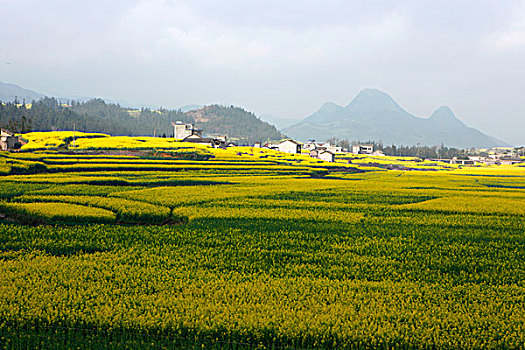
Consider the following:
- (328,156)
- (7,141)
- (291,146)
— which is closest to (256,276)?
(7,141)

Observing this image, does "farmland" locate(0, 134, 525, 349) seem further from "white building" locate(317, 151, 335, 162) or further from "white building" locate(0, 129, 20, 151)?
"white building" locate(317, 151, 335, 162)

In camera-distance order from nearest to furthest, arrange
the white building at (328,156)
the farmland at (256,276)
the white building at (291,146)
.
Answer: the farmland at (256,276)
the white building at (328,156)
the white building at (291,146)

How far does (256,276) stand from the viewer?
44.4ft

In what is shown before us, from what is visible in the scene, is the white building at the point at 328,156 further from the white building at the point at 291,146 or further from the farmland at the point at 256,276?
the farmland at the point at 256,276

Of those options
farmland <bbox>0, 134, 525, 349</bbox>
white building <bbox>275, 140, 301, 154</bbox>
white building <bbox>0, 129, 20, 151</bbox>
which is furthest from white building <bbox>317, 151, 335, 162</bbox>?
farmland <bbox>0, 134, 525, 349</bbox>

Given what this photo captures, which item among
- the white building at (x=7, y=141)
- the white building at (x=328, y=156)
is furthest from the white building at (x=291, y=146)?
the white building at (x=7, y=141)

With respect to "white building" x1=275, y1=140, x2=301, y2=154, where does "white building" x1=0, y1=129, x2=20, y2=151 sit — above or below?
below

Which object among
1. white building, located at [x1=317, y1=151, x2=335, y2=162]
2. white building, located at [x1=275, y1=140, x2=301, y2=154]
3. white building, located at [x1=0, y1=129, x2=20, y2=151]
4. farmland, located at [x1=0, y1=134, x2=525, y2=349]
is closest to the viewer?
farmland, located at [x1=0, y1=134, x2=525, y2=349]

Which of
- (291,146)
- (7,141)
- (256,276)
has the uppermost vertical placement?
(291,146)

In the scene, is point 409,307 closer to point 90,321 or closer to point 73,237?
→ point 90,321

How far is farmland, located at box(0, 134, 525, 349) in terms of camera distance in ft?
31.8

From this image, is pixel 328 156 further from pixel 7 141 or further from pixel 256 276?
pixel 256 276

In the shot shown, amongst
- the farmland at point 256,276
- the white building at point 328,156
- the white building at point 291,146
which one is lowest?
the farmland at point 256,276

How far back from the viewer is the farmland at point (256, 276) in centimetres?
968
